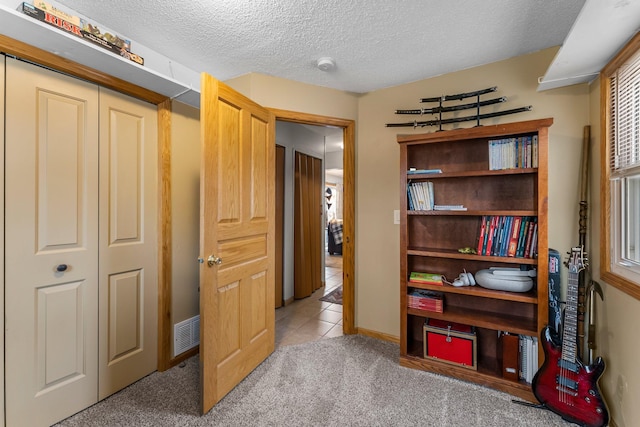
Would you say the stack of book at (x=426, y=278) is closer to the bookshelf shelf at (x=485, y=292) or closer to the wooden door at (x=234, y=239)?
the bookshelf shelf at (x=485, y=292)

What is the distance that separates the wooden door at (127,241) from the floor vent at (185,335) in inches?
5.3

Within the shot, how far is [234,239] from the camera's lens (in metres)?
1.82

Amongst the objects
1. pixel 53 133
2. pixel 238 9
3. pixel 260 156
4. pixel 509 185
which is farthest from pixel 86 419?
pixel 509 185

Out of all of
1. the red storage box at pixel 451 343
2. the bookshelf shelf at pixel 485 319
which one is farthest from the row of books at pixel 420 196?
the red storage box at pixel 451 343

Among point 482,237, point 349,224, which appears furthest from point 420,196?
point 349,224

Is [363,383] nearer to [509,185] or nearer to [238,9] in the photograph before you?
[509,185]

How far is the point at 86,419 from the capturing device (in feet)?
5.15

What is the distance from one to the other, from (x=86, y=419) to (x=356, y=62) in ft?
9.34

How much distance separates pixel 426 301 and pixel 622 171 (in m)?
1.34

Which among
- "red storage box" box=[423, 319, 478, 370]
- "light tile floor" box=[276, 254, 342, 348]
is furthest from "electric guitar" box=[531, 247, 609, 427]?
"light tile floor" box=[276, 254, 342, 348]

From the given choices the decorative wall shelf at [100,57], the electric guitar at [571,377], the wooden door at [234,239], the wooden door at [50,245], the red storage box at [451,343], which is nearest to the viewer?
the decorative wall shelf at [100,57]

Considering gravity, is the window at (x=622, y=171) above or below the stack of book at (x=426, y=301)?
above

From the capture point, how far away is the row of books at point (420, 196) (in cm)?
212

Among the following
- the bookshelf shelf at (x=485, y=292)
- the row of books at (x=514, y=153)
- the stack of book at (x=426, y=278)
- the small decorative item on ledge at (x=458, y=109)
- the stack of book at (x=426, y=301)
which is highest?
the small decorative item on ledge at (x=458, y=109)
